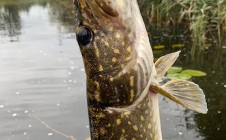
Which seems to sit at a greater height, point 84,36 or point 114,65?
point 84,36

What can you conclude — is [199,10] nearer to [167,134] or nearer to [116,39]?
[167,134]

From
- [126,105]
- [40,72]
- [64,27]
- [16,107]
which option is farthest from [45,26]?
[126,105]

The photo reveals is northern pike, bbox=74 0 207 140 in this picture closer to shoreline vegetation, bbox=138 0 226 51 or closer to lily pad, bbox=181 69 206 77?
lily pad, bbox=181 69 206 77

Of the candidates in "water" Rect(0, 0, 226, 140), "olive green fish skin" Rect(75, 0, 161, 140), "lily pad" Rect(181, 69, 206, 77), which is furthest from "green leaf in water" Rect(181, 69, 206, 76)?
"olive green fish skin" Rect(75, 0, 161, 140)

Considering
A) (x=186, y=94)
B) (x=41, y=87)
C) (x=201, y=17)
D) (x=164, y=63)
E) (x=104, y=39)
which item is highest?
(x=104, y=39)

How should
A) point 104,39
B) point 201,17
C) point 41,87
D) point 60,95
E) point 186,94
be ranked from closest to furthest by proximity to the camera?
point 104,39 → point 186,94 → point 60,95 → point 41,87 → point 201,17

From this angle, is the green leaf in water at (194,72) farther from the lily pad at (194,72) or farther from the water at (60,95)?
the water at (60,95)

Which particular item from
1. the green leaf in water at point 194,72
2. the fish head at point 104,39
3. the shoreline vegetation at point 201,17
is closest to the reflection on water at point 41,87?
the green leaf in water at point 194,72

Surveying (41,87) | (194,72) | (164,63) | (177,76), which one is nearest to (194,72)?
(194,72)

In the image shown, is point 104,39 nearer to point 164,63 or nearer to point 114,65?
point 114,65
